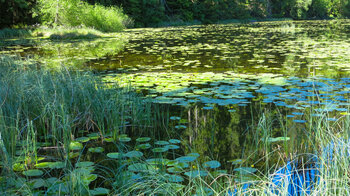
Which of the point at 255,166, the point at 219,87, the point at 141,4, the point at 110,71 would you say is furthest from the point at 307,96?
the point at 141,4

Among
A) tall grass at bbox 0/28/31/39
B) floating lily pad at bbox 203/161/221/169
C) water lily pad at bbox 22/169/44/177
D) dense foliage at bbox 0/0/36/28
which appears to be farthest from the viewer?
dense foliage at bbox 0/0/36/28

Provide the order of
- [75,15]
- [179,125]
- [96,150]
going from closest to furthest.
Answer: [96,150]
[179,125]
[75,15]

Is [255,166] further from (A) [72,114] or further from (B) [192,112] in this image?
(A) [72,114]

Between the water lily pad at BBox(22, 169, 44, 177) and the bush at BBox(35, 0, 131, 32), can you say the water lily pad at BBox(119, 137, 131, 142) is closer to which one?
the water lily pad at BBox(22, 169, 44, 177)

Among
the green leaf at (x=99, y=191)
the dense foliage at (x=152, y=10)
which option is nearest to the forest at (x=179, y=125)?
the green leaf at (x=99, y=191)

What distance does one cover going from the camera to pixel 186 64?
7586 millimetres

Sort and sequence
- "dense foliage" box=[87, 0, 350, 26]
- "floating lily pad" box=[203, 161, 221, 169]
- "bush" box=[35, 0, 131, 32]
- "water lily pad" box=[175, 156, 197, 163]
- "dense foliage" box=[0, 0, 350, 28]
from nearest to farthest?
"floating lily pad" box=[203, 161, 221, 169]
"water lily pad" box=[175, 156, 197, 163]
"bush" box=[35, 0, 131, 32]
"dense foliage" box=[0, 0, 350, 28]
"dense foliage" box=[87, 0, 350, 26]

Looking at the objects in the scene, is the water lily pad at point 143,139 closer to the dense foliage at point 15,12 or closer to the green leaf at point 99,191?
the green leaf at point 99,191

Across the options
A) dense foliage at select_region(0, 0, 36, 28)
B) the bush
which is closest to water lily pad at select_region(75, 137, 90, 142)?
the bush

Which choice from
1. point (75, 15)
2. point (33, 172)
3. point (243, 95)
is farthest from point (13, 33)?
point (33, 172)

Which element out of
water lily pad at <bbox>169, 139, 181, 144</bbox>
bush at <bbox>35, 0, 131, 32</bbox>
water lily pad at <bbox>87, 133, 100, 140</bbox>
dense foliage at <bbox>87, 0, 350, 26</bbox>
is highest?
dense foliage at <bbox>87, 0, 350, 26</bbox>

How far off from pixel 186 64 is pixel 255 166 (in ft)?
16.8

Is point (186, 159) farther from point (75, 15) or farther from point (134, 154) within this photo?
point (75, 15)

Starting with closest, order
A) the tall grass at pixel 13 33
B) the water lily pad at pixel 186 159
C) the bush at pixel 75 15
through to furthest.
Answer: the water lily pad at pixel 186 159 < the tall grass at pixel 13 33 < the bush at pixel 75 15
